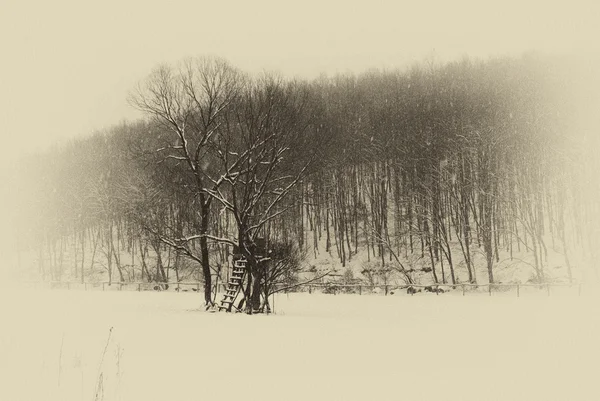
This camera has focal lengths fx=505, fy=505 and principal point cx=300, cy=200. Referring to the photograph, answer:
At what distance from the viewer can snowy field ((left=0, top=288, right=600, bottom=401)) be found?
20.5 feet

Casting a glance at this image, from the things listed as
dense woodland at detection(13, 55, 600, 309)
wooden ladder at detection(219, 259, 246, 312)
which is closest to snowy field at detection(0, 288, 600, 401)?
wooden ladder at detection(219, 259, 246, 312)

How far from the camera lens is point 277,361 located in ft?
27.3

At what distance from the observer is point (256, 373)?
24.2 feet

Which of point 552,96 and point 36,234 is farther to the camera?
point 36,234

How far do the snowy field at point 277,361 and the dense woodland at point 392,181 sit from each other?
36.3ft

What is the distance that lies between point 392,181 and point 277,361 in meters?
51.6

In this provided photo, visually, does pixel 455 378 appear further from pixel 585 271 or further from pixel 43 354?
pixel 585 271

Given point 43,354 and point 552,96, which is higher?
point 552,96

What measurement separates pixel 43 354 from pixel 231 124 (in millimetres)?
20965

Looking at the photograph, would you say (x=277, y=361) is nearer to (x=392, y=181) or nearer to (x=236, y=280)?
(x=236, y=280)

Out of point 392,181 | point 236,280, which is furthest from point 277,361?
point 392,181

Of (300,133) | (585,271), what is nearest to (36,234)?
(300,133)

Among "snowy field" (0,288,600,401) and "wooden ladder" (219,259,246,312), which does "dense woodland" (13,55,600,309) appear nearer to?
"wooden ladder" (219,259,246,312)

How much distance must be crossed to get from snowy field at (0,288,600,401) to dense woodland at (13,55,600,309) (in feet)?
36.3
